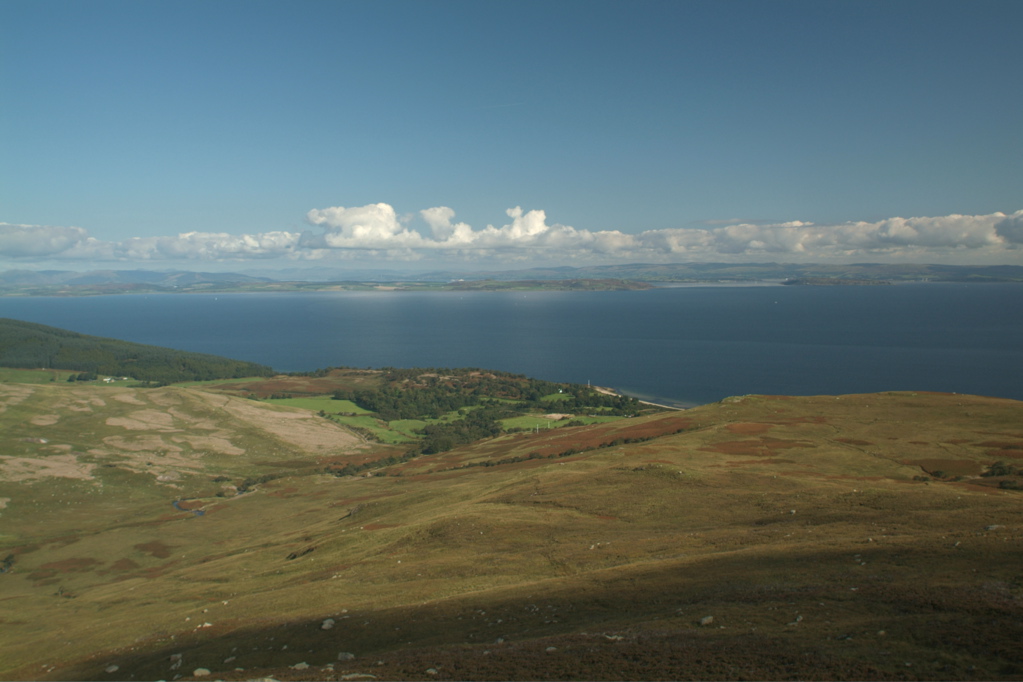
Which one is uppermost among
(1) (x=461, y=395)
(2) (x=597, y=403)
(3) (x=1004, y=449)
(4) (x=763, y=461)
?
(3) (x=1004, y=449)

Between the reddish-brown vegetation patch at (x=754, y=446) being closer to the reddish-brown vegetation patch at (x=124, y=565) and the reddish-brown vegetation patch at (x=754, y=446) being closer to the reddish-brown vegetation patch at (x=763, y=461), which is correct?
the reddish-brown vegetation patch at (x=763, y=461)

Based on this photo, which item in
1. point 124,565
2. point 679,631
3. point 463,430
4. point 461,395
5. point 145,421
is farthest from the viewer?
point 461,395

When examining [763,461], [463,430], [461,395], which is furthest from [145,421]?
[763,461]

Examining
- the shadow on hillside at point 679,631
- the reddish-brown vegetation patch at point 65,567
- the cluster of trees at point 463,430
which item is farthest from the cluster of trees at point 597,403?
the shadow on hillside at point 679,631

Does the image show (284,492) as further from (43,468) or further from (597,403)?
(597,403)

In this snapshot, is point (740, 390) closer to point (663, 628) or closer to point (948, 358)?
point (948, 358)

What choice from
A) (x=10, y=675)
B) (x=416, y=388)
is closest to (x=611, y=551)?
(x=10, y=675)

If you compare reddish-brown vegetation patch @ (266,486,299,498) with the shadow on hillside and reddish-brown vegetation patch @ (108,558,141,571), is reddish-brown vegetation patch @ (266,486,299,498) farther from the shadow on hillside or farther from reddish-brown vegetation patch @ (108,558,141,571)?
the shadow on hillside
